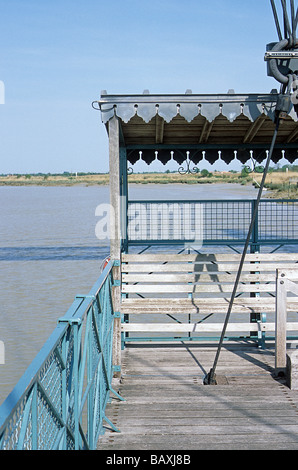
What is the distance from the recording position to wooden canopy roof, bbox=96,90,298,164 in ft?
21.0

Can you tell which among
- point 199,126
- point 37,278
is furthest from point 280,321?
point 37,278

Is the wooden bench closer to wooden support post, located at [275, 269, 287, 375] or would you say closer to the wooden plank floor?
the wooden plank floor

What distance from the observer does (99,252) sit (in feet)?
75.0

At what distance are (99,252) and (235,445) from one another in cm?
1849

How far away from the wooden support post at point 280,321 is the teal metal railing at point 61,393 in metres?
1.92

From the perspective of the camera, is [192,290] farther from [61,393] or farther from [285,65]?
[61,393]

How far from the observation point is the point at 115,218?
624 centimetres

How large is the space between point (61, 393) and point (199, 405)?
2622 mm

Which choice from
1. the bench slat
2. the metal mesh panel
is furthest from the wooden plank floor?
the metal mesh panel

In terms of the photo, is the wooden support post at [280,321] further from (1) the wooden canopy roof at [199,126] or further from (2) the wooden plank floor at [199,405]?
(1) the wooden canopy roof at [199,126]

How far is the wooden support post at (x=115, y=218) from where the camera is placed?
6.27 meters

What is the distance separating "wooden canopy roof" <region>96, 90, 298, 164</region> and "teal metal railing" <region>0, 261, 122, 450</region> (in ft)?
6.73

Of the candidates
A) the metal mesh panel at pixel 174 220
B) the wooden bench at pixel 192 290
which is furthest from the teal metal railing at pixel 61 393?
the metal mesh panel at pixel 174 220

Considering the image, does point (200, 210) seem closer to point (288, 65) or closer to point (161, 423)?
point (288, 65)
